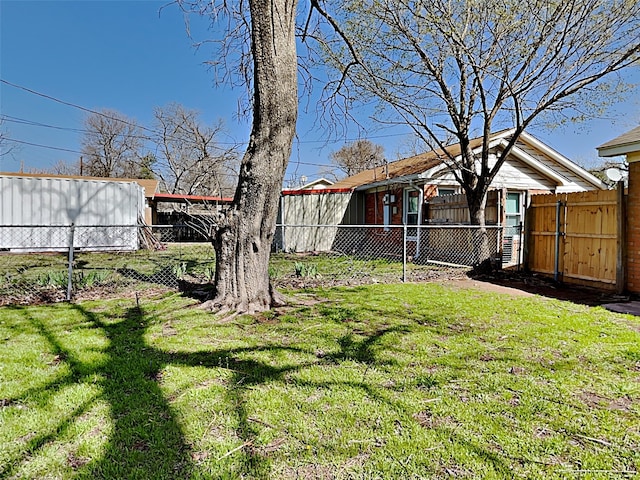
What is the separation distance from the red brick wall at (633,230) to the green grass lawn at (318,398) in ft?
6.43

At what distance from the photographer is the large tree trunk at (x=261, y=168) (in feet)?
15.0

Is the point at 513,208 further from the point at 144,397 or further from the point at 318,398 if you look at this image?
the point at 144,397

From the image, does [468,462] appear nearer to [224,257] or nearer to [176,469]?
[176,469]

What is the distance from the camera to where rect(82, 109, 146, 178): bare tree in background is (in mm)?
31656

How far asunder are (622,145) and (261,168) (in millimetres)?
5739

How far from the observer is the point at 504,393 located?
2580 mm

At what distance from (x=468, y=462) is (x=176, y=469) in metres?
1.47

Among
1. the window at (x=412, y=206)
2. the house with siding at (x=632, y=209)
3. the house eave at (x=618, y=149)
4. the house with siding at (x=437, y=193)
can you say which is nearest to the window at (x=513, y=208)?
the house with siding at (x=437, y=193)

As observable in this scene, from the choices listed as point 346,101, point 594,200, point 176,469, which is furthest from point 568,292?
point 176,469

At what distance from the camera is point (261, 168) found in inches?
186

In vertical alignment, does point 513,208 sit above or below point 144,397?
→ above

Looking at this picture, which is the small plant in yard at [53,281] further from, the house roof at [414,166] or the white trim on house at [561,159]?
the white trim on house at [561,159]

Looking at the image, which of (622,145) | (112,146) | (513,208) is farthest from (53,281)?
(112,146)

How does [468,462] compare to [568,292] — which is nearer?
[468,462]
